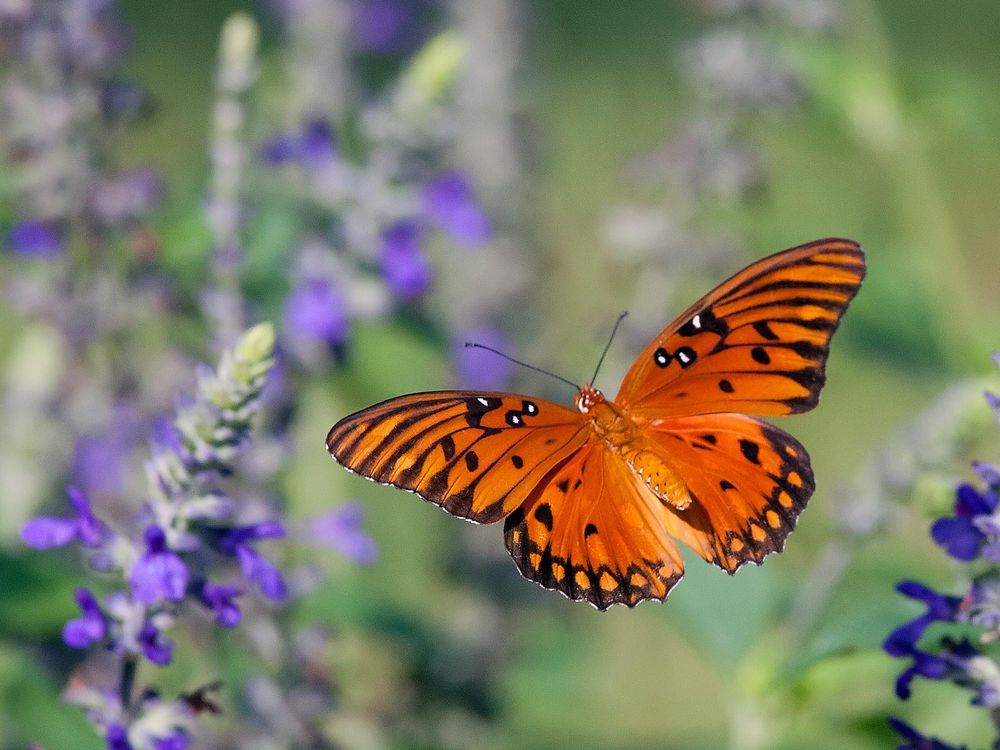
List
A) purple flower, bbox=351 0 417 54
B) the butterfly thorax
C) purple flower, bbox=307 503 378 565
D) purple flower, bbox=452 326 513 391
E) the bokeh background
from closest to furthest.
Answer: the butterfly thorax → purple flower, bbox=307 503 378 565 → the bokeh background → purple flower, bbox=452 326 513 391 → purple flower, bbox=351 0 417 54

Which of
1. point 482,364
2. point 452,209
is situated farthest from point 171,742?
point 482,364

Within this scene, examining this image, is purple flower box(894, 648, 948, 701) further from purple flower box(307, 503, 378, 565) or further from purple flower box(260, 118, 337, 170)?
purple flower box(260, 118, 337, 170)

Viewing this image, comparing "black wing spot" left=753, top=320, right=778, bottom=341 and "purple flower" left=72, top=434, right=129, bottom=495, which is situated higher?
"purple flower" left=72, top=434, right=129, bottom=495

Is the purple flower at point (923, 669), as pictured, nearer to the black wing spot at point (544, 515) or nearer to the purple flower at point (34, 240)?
the black wing spot at point (544, 515)

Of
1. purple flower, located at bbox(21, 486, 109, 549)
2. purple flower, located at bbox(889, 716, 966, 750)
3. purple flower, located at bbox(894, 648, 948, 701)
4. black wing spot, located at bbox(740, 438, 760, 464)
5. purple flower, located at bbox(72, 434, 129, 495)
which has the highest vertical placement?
purple flower, located at bbox(72, 434, 129, 495)

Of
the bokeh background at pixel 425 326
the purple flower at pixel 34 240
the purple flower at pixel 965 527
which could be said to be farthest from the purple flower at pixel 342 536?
the purple flower at pixel 965 527

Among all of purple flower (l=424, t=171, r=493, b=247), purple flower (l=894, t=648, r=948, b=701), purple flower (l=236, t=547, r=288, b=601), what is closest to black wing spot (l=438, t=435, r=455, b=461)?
purple flower (l=236, t=547, r=288, b=601)
